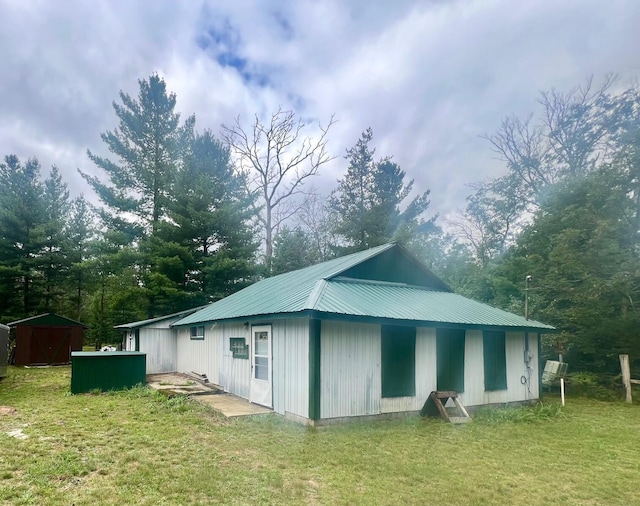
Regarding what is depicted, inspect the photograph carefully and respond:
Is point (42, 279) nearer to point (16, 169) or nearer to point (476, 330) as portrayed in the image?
point (16, 169)

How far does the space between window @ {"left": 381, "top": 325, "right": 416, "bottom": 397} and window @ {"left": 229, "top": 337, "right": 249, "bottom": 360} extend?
3.44 metres

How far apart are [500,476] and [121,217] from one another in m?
24.8

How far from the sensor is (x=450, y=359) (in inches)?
361

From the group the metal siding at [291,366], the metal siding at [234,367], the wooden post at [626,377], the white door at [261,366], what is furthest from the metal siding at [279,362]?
the wooden post at [626,377]

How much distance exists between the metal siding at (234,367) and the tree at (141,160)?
49.9ft

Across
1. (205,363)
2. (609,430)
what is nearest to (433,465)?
(609,430)

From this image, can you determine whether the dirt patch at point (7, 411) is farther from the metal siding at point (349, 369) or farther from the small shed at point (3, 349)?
the small shed at point (3, 349)

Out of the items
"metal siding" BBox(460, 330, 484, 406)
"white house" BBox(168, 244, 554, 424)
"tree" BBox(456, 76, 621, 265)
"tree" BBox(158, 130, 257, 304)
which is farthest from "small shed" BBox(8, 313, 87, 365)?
"tree" BBox(456, 76, 621, 265)

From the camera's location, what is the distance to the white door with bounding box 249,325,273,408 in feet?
28.8

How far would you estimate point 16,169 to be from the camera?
1070 inches

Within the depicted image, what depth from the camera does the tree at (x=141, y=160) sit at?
2469 centimetres

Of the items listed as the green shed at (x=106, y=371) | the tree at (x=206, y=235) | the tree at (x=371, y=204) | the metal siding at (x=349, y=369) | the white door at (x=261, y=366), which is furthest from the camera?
the tree at (x=371, y=204)

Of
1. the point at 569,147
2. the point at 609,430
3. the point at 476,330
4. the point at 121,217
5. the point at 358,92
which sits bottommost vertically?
the point at 609,430

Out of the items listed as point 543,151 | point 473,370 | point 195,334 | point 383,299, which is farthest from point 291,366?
point 543,151
